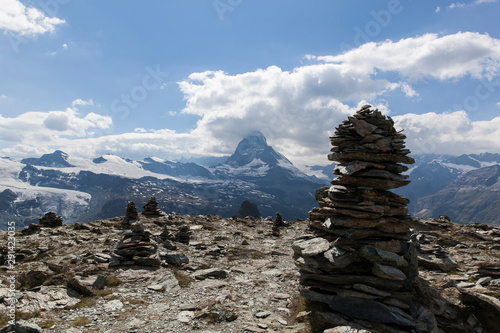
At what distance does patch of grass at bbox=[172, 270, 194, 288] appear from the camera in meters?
18.7

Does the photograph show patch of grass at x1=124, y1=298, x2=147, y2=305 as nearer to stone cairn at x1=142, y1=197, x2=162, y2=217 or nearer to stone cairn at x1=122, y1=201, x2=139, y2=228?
stone cairn at x1=122, y1=201, x2=139, y2=228

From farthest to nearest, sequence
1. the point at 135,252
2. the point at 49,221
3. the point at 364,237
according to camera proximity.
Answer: the point at 49,221, the point at 135,252, the point at 364,237

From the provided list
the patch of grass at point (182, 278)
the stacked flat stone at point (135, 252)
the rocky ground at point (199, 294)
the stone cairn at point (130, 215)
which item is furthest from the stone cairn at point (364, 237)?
the stone cairn at point (130, 215)

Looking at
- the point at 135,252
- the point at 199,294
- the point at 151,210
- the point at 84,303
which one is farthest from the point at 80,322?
the point at 151,210

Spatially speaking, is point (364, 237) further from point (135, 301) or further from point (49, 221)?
point (49, 221)

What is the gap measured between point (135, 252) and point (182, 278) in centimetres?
546

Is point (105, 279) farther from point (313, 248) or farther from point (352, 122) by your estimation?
point (352, 122)

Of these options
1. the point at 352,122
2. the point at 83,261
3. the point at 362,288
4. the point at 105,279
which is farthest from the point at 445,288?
the point at 83,261

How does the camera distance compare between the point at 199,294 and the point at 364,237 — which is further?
the point at 199,294

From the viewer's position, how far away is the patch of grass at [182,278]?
18734 mm

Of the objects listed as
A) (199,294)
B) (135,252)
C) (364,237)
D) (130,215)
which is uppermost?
(364,237)

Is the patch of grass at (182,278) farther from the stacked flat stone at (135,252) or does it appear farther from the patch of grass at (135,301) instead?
the patch of grass at (135,301)

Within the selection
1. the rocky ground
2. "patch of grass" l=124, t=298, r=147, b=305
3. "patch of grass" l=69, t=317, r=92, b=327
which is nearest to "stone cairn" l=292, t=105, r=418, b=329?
the rocky ground

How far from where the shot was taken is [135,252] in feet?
73.3
